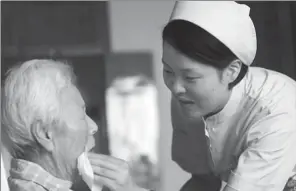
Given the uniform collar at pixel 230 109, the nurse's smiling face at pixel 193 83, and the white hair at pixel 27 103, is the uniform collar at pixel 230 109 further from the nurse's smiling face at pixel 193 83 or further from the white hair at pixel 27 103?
the white hair at pixel 27 103

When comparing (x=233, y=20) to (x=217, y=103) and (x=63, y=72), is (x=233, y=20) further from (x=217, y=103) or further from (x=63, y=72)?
(x=63, y=72)

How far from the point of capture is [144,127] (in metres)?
1.21

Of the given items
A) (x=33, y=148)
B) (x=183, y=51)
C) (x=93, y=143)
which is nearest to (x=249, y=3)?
(x=183, y=51)

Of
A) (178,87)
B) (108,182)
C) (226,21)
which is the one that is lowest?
(108,182)

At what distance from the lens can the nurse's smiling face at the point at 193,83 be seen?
1.19m

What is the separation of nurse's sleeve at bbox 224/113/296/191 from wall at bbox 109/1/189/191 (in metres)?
0.14

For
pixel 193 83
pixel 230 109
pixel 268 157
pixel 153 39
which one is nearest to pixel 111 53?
pixel 153 39

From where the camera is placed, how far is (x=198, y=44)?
1.17 m

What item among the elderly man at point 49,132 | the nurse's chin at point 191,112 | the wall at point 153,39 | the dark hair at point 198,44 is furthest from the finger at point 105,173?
the dark hair at point 198,44

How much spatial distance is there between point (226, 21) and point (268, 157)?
1.07ft

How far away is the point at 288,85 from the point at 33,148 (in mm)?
620

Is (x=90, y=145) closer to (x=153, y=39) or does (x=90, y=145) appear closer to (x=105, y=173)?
(x=105, y=173)

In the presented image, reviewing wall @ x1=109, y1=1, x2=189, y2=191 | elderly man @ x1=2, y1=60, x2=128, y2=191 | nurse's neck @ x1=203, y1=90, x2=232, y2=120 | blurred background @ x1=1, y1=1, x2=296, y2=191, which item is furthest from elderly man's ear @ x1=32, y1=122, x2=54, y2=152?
nurse's neck @ x1=203, y1=90, x2=232, y2=120

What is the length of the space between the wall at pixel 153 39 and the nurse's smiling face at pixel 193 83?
2cm
